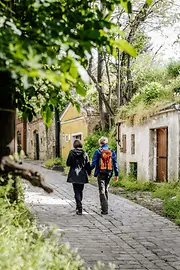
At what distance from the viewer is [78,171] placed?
934cm

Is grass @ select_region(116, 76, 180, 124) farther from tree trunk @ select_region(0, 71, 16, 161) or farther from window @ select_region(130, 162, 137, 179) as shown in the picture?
tree trunk @ select_region(0, 71, 16, 161)

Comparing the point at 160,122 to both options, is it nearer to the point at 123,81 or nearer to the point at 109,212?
the point at 109,212

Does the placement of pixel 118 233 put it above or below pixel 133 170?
below

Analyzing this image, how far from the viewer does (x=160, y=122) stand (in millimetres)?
14406

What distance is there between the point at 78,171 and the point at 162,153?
612cm

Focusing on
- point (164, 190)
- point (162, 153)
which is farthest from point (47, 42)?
point (162, 153)

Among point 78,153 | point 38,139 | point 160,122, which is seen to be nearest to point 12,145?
point 78,153

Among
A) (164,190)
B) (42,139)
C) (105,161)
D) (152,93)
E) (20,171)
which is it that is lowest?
(164,190)

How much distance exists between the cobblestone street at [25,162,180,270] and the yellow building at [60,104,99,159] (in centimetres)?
1300

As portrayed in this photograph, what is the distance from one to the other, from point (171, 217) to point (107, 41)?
7.13 meters

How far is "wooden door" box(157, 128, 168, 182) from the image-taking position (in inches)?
568

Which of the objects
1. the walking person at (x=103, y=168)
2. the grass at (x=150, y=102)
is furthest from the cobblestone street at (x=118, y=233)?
the grass at (x=150, y=102)

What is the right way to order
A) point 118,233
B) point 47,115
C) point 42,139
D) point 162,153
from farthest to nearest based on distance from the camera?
point 42,139, point 162,153, point 118,233, point 47,115

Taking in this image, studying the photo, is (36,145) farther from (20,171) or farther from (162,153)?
(20,171)
